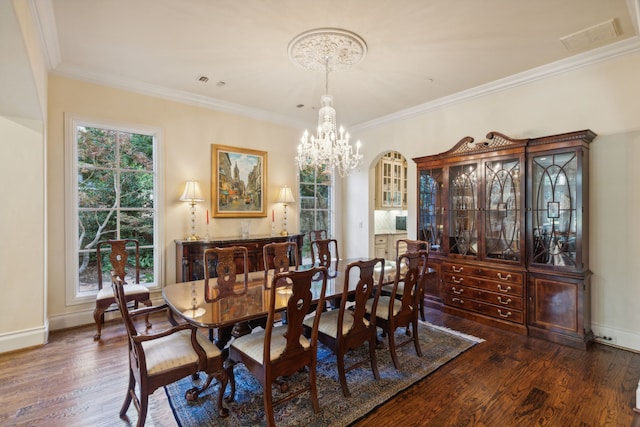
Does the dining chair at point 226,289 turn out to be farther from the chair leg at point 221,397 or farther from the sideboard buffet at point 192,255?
the sideboard buffet at point 192,255

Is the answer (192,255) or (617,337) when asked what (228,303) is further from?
(617,337)

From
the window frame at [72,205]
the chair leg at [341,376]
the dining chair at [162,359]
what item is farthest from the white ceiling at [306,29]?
the chair leg at [341,376]

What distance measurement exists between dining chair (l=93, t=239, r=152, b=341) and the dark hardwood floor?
1.11 feet

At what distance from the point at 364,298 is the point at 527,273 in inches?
86.8

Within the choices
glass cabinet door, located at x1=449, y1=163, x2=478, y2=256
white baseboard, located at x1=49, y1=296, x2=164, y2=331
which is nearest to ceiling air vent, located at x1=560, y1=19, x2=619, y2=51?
glass cabinet door, located at x1=449, y1=163, x2=478, y2=256

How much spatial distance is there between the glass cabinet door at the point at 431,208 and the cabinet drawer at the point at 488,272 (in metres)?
0.31

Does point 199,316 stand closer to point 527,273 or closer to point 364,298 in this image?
point 364,298

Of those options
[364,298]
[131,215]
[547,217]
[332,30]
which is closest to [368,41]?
[332,30]

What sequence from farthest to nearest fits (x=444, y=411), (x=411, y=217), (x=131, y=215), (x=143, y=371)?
(x=411, y=217)
(x=131, y=215)
(x=444, y=411)
(x=143, y=371)

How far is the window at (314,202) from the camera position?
5.87 m

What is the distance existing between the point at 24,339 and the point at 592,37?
6.31 m

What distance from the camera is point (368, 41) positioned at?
9.78 feet

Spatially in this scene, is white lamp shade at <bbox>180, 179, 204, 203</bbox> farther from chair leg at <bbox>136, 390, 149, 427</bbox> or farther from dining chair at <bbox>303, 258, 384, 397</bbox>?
chair leg at <bbox>136, 390, 149, 427</bbox>

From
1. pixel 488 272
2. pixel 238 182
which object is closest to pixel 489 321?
pixel 488 272
